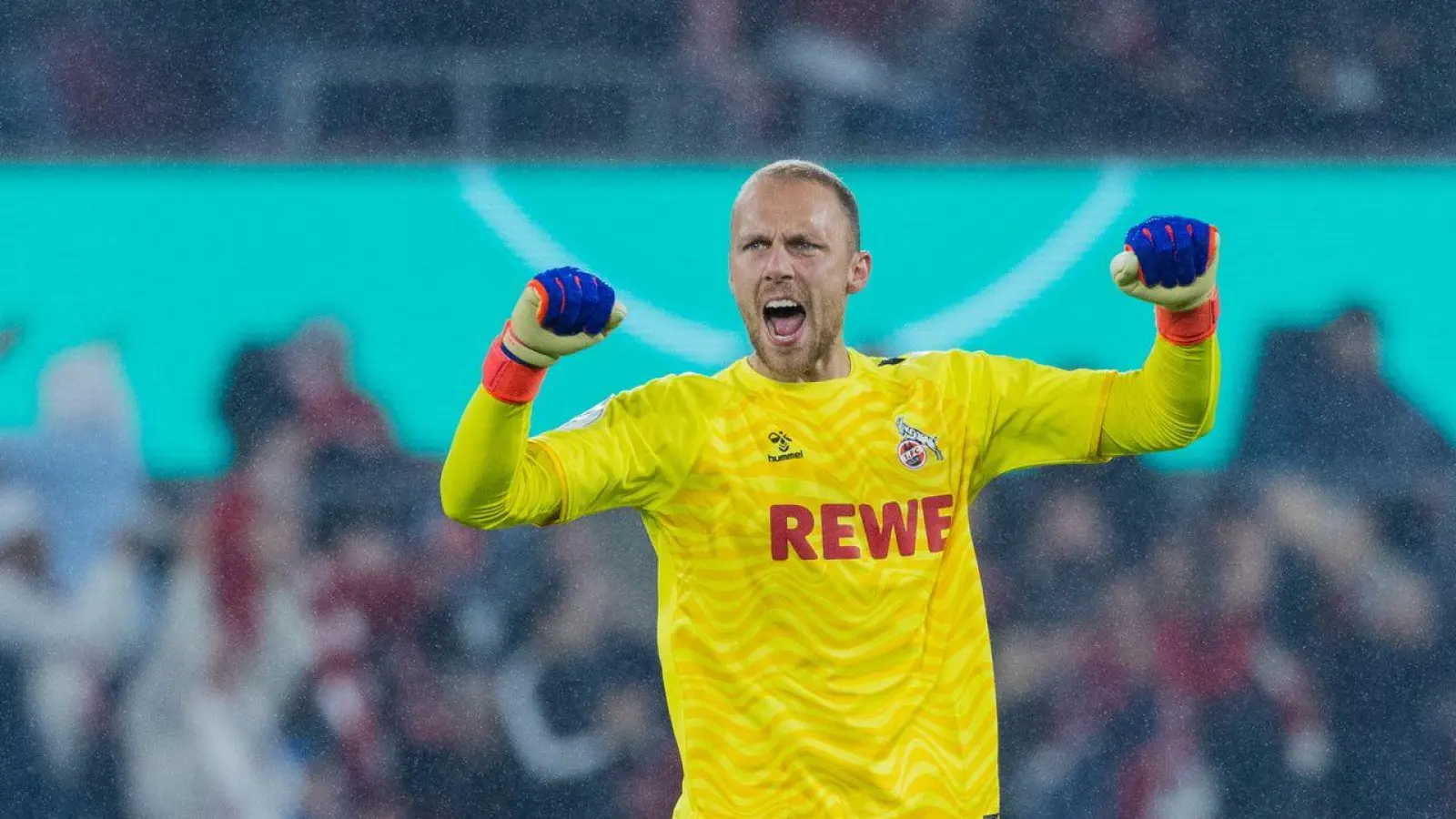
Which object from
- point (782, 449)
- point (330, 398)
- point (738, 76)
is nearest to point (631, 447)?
point (782, 449)

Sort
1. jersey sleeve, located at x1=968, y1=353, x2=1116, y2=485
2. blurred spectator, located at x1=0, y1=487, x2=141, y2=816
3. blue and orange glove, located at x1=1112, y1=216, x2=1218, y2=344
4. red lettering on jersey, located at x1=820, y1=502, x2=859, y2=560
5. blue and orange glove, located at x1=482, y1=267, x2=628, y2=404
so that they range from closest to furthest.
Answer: blue and orange glove, located at x1=482, y1=267, x2=628, y2=404
blue and orange glove, located at x1=1112, y1=216, x2=1218, y2=344
red lettering on jersey, located at x1=820, y1=502, x2=859, y2=560
jersey sleeve, located at x1=968, y1=353, x2=1116, y2=485
blurred spectator, located at x1=0, y1=487, x2=141, y2=816

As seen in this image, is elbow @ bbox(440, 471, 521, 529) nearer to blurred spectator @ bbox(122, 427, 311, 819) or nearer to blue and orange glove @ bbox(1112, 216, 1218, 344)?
blue and orange glove @ bbox(1112, 216, 1218, 344)

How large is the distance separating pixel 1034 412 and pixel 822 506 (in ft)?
1.29

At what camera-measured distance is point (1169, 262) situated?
7.52 feet

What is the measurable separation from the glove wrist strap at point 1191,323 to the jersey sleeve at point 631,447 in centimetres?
70

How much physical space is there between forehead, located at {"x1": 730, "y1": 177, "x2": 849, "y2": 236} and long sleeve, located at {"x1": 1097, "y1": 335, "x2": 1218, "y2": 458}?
52 cm

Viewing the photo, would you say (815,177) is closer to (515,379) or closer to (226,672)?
(515,379)

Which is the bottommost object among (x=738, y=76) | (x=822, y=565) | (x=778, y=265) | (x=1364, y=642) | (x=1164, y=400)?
(x=1364, y=642)

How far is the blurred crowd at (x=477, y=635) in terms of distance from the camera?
4363 millimetres

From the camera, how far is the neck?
8.72 ft

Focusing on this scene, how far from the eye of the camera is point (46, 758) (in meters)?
4.38

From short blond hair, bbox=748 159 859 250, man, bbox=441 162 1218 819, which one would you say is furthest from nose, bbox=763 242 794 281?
short blond hair, bbox=748 159 859 250

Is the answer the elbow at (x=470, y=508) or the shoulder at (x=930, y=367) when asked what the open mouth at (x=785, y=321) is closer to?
the shoulder at (x=930, y=367)

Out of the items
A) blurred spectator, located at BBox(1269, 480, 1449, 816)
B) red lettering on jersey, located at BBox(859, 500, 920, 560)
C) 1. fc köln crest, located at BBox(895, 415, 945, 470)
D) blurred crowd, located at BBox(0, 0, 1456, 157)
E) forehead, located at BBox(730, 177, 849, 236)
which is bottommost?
blurred spectator, located at BBox(1269, 480, 1449, 816)
